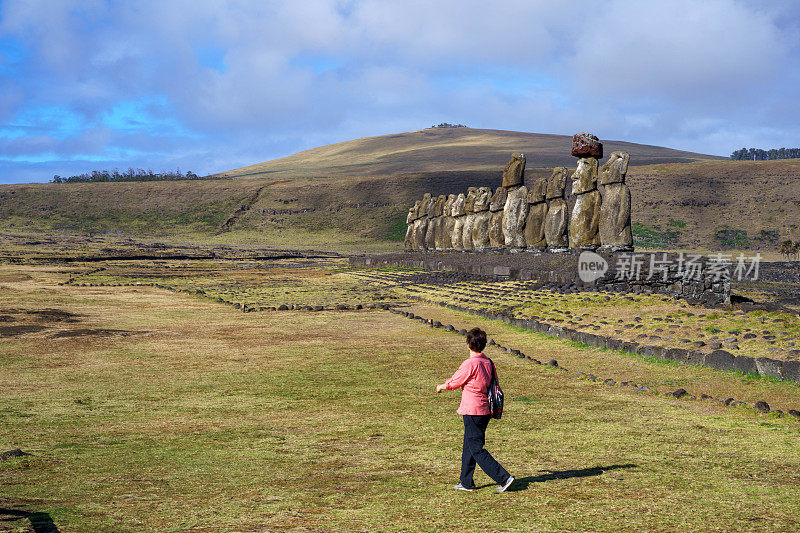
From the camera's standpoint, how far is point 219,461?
7.47 m

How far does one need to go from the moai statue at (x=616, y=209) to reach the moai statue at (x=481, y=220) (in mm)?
13347

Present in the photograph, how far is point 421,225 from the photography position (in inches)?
2101

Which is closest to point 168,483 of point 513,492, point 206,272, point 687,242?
point 513,492

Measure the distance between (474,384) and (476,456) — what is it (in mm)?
613

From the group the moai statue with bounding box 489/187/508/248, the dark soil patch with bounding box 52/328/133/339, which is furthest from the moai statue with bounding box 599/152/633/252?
the dark soil patch with bounding box 52/328/133/339

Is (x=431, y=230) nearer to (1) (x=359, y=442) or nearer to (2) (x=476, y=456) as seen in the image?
(1) (x=359, y=442)

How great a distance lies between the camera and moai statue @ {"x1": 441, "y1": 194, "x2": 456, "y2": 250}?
47094 millimetres

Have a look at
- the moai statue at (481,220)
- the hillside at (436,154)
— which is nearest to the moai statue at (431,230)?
the moai statue at (481,220)

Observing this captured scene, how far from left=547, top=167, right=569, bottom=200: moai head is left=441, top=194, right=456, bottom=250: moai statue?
1373cm

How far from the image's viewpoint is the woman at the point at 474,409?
21.5 feet

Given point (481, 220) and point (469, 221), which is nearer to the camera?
point (481, 220)

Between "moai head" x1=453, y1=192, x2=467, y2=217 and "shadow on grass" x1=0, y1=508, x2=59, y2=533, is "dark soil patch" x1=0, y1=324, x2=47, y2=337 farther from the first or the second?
"moai head" x1=453, y1=192, x2=467, y2=217

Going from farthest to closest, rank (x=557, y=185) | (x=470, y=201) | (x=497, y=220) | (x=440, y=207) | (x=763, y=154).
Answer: (x=763, y=154) → (x=440, y=207) → (x=470, y=201) → (x=497, y=220) → (x=557, y=185)

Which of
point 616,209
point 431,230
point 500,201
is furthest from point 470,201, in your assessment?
point 616,209
